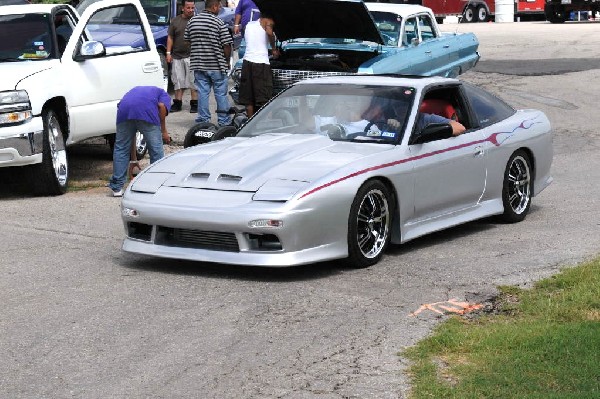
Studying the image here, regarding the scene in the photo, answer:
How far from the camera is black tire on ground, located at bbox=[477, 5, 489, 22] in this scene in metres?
48.0

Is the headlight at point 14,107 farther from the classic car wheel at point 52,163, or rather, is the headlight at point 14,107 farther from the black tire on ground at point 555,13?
the black tire on ground at point 555,13

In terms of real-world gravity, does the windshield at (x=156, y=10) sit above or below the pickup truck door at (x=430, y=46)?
above

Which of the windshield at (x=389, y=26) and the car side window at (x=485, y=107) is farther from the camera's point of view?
the windshield at (x=389, y=26)

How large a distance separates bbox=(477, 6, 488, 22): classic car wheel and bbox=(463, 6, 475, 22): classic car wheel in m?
0.20

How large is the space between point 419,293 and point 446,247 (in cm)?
178

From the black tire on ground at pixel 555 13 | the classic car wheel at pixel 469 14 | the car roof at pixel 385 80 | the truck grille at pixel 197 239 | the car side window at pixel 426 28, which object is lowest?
the classic car wheel at pixel 469 14

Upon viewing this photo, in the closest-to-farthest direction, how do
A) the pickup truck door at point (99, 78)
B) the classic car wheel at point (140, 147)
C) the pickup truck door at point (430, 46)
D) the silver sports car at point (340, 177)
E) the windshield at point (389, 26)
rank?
the silver sports car at point (340, 177)
the pickup truck door at point (99, 78)
the classic car wheel at point (140, 147)
the pickup truck door at point (430, 46)
the windshield at point (389, 26)

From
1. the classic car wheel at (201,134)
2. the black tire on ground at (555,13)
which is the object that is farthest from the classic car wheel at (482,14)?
the classic car wheel at (201,134)

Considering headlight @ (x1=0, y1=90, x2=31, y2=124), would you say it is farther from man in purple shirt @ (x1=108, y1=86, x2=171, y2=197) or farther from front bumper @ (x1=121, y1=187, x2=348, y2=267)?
front bumper @ (x1=121, y1=187, x2=348, y2=267)

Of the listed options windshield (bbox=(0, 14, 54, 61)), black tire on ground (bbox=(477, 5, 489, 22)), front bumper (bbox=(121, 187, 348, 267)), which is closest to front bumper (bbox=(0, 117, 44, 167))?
windshield (bbox=(0, 14, 54, 61))

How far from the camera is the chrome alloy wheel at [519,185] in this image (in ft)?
36.8

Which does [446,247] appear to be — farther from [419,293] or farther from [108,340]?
[108,340]

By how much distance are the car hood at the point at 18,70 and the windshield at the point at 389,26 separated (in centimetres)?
538

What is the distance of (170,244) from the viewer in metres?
9.15
